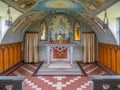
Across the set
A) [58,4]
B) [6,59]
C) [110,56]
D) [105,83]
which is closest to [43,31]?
[6,59]

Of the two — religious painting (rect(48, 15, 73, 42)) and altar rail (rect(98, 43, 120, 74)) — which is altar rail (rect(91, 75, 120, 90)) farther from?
religious painting (rect(48, 15, 73, 42))

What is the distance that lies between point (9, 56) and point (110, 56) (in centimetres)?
567

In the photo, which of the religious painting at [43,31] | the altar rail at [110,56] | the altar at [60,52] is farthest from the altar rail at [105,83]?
the religious painting at [43,31]

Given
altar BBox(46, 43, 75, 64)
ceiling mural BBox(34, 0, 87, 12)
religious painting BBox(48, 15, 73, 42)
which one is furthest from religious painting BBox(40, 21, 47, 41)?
ceiling mural BBox(34, 0, 87, 12)

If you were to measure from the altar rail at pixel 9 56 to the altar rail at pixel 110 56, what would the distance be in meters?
5.61

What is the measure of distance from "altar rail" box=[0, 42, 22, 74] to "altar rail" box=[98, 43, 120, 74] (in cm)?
561

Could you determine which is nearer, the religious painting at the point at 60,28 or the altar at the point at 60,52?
the altar at the point at 60,52

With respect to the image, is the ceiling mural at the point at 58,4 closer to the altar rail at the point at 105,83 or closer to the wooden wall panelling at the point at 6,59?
the wooden wall panelling at the point at 6,59

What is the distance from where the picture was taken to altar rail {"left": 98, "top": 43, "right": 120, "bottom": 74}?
10508mm

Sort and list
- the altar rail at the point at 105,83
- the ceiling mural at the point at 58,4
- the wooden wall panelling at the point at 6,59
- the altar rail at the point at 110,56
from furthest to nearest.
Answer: the wooden wall panelling at the point at 6,59, the altar rail at the point at 110,56, the ceiling mural at the point at 58,4, the altar rail at the point at 105,83

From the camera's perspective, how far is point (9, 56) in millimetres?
12148

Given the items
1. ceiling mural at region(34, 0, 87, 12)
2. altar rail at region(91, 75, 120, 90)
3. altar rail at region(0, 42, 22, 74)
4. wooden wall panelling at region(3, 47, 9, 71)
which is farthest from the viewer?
wooden wall panelling at region(3, 47, 9, 71)

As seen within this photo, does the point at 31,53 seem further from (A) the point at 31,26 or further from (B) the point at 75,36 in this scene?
(B) the point at 75,36

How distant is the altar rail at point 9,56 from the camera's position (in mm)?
10627
